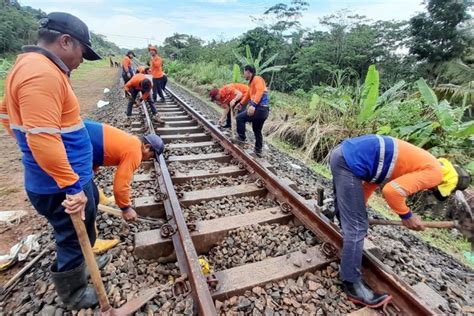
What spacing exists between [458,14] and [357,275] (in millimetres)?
21675

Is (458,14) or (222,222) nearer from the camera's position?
(222,222)

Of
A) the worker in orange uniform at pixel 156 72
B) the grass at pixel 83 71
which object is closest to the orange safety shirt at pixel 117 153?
the worker in orange uniform at pixel 156 72

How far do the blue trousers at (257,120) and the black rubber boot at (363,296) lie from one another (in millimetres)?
3377

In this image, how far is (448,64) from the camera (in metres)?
17.8

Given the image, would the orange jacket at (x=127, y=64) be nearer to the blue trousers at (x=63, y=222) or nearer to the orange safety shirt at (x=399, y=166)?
the blue trousers at (x=63, y=222)

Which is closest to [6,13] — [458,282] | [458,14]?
[458,14]

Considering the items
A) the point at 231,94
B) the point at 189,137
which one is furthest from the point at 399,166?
the point at 231,94

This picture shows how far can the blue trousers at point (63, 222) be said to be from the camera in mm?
1904

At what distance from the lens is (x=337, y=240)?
103 inches

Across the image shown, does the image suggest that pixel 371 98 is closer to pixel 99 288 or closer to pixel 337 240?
pixel 337 240

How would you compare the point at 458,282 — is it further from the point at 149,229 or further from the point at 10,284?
the point at 10,284

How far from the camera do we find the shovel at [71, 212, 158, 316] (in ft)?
5.93

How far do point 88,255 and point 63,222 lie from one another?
302 millimetres

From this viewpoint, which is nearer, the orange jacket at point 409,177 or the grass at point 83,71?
the orange jacket at point 409,177
